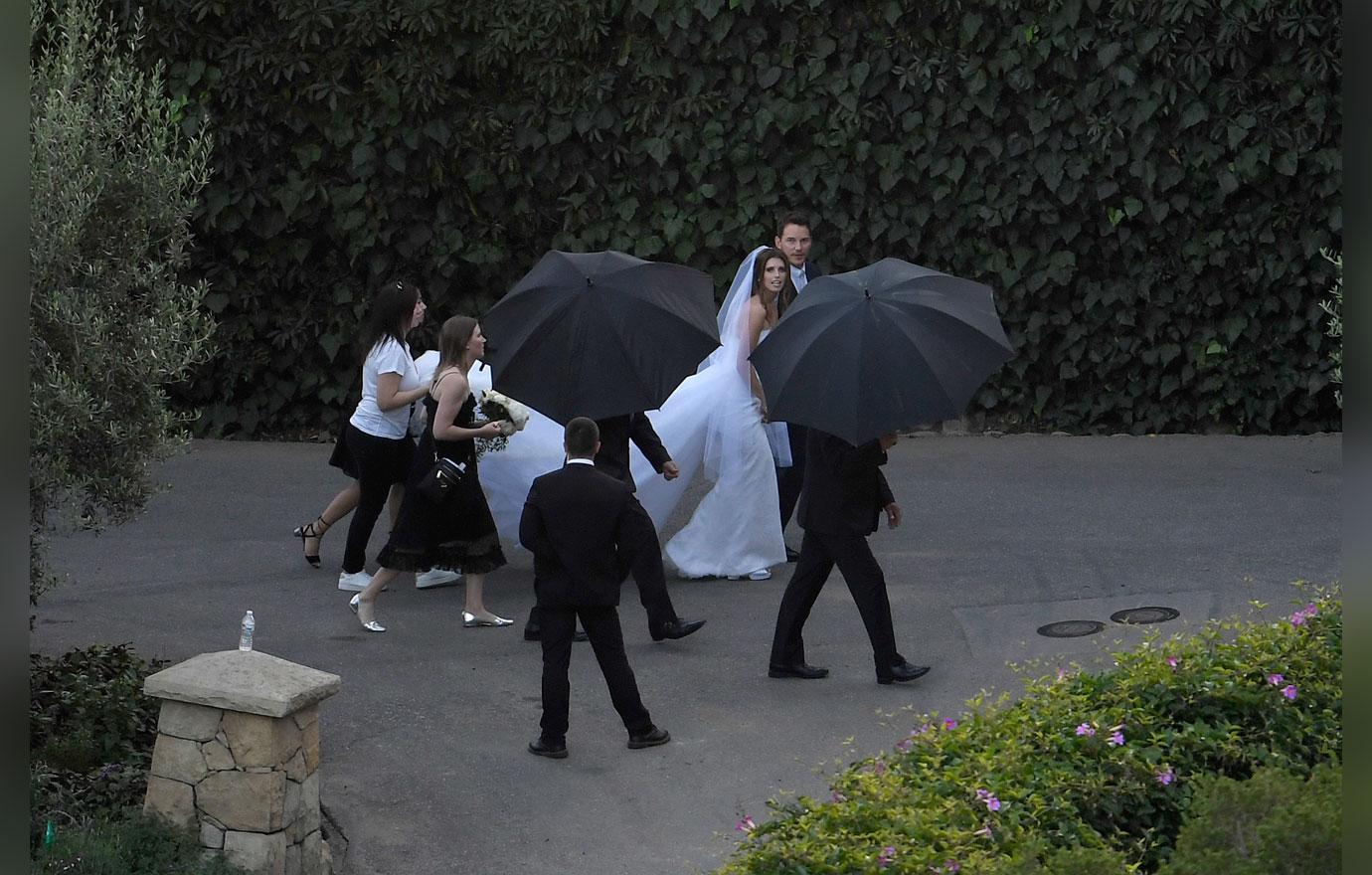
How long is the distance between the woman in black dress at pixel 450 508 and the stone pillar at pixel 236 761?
2.89 meters

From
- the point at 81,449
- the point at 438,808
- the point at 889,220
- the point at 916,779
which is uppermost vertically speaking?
the point at 889,220

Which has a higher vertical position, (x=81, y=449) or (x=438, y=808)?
(x=81, y=449)

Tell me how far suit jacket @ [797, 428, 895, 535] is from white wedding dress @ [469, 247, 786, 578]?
1.78 m

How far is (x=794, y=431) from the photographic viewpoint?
10.0m

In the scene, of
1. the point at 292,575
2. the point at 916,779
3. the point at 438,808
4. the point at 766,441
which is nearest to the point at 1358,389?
the point at 916,779

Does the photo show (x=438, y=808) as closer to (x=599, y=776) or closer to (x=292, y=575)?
(x=599, y=776)

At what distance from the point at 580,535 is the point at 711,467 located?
116 inches

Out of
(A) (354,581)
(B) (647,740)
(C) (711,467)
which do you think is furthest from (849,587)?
(A) (354,581)

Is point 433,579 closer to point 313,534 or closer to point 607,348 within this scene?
point 313,534

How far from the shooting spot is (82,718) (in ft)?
23.0

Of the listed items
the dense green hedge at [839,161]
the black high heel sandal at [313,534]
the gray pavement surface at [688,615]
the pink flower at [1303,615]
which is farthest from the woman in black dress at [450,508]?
the dense green hedge at [839,161]

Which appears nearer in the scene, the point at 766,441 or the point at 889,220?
the point at 766,441

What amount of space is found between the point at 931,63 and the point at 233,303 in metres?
6.37

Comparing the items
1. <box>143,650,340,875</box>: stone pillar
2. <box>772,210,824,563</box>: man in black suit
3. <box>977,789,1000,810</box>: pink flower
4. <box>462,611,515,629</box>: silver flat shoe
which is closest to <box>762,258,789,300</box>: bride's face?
<box>772,210,824,563</box>: man in black suit
